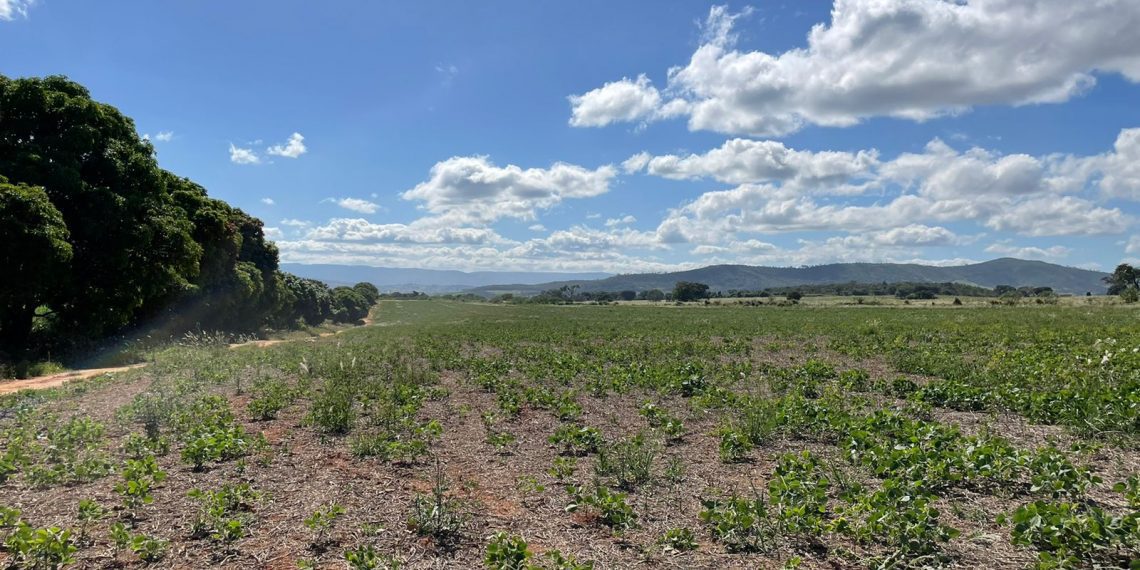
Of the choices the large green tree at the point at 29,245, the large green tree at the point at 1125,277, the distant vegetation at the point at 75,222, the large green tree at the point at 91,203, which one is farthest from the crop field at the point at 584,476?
the large green tree at the point at 1125,277

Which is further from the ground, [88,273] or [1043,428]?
[88,273]

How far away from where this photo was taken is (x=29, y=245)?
16.2 m

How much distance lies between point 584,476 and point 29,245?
1864 centimetres

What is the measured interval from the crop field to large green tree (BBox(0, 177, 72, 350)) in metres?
6.14

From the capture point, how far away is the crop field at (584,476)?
480cm

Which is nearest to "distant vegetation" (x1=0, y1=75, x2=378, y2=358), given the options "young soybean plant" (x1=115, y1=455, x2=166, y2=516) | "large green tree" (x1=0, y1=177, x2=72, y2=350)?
"large green tree" (x1=0, y1=177, x2=72, y2=350)

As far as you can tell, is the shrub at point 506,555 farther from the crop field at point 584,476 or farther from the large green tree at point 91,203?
the large green tree at point 91,203

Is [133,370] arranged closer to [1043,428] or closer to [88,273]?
[88,273]

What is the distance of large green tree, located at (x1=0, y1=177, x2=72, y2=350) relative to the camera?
15.9 m

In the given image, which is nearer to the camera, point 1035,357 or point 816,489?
point 816,489

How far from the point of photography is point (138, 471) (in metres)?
6.22

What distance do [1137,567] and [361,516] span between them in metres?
6.29

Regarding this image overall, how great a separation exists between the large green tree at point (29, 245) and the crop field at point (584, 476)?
614 cm

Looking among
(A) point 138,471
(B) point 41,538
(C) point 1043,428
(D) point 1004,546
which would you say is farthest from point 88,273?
(C) point 1043,428
